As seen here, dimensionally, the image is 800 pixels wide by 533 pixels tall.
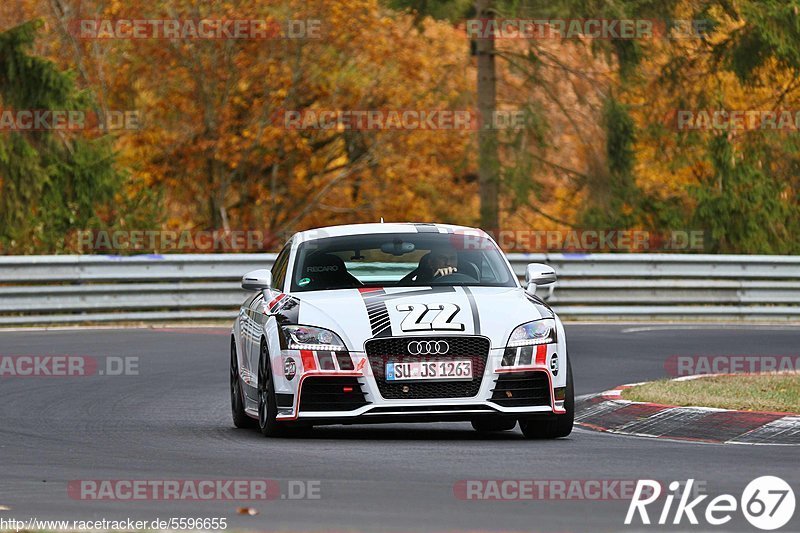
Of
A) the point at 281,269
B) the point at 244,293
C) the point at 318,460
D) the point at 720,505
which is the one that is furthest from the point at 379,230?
the point at 244,293

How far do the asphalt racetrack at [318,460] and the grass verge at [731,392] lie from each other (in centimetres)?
103

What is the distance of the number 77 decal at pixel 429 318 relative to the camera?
1172 cm

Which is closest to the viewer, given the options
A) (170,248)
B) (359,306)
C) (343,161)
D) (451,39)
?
(359,306)

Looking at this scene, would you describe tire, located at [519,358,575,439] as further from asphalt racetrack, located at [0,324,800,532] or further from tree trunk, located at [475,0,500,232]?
tree trunk, located at [475,0,500,232]

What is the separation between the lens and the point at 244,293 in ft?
89.9

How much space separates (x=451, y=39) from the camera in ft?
176

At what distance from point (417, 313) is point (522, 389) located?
34.2 inches

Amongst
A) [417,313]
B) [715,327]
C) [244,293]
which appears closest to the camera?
[417,313]

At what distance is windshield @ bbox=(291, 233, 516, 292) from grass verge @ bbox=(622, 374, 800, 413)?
70.8 inches

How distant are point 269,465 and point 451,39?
1732 inches

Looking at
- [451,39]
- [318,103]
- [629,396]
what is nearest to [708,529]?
[629,396]

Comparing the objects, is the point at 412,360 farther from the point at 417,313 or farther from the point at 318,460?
the point at 318,460

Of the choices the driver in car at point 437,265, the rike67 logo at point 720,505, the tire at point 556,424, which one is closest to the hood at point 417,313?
the driver in car at point 437,265

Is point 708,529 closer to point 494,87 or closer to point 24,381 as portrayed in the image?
point 24,381
